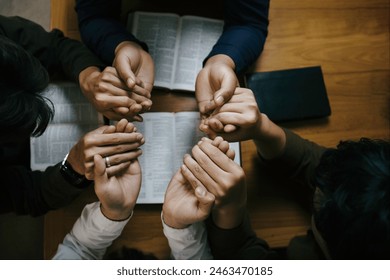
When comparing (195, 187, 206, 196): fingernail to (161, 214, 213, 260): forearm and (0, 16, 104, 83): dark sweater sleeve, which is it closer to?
(161, 214, 213, 260): forearm

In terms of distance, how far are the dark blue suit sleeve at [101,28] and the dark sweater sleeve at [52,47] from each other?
0.10ft

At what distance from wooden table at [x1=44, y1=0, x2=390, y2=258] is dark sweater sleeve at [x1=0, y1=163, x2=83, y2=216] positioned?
6 cm

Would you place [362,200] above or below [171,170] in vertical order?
above

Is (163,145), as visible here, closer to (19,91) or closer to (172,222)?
(172,222)

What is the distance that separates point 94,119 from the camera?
1.08 meters

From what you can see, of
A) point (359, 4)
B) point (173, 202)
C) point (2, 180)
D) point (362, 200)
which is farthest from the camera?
point (359, 4)

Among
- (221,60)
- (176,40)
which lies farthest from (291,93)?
(176,40)

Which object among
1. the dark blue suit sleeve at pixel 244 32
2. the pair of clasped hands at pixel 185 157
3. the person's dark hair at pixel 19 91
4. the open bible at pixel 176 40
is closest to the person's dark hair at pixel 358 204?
the pair of clasped hands at pixel 185 157

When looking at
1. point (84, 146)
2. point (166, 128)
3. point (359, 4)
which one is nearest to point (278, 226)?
point (166, 128)

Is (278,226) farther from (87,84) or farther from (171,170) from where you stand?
(87,84)

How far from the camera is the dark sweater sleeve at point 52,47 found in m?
1.03

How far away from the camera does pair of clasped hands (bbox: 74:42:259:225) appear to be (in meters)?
0.85

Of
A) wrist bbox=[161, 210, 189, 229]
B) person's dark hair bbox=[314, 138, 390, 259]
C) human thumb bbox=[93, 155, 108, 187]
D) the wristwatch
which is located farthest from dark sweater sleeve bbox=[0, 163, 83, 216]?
person's dark hair bbox=[314, 138, 390, 259]

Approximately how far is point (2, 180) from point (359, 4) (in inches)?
43.6
